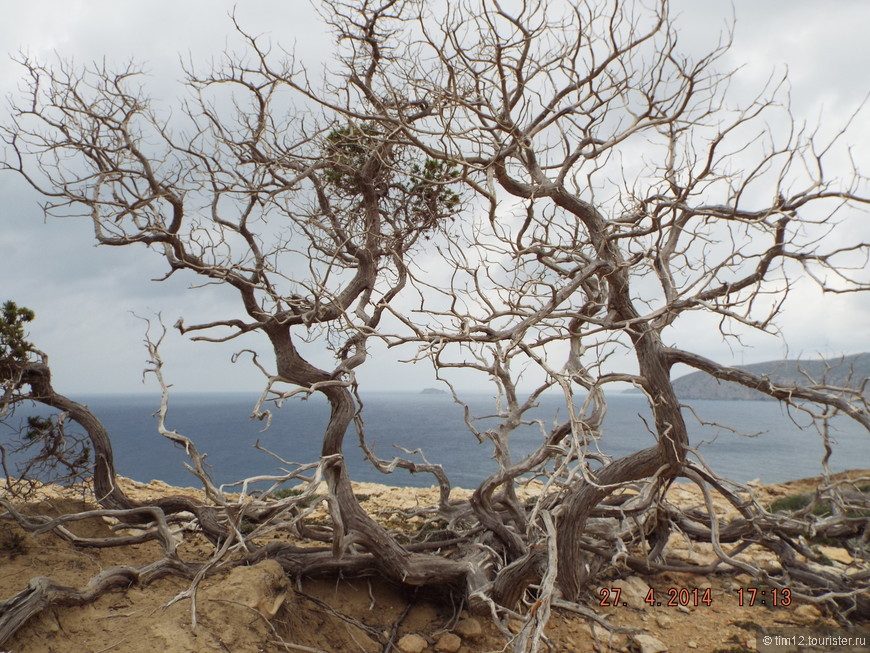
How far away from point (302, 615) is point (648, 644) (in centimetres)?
317

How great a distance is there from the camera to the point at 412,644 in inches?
188

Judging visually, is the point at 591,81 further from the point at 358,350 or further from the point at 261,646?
the point at 261,646

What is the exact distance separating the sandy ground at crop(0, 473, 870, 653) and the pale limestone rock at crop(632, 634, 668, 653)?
0.01m

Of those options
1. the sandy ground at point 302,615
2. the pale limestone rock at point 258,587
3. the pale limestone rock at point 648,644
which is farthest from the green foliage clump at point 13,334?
the pale limestone rock at point 648,644

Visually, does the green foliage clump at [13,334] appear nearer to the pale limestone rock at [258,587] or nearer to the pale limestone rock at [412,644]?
the pale limestone rock at [258,587]

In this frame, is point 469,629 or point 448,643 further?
point 469,629

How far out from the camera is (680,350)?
4.79m

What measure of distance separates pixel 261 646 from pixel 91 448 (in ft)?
12.0

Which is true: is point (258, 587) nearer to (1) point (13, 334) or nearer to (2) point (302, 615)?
(2) point (302, 615)

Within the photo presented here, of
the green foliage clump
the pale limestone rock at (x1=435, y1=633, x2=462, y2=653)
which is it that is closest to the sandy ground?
the pale limestone rock at (x1=435, y1=633, x2=462, y2=653)

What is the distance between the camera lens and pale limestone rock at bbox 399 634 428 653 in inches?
186

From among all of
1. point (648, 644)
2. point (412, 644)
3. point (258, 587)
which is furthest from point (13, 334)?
point (648, 644)

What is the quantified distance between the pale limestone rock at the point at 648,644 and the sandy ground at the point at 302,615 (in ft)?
0.04

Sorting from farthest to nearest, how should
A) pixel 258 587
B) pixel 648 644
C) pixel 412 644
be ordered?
pixel 648 644, pixel 412 644, pixel 258 587
